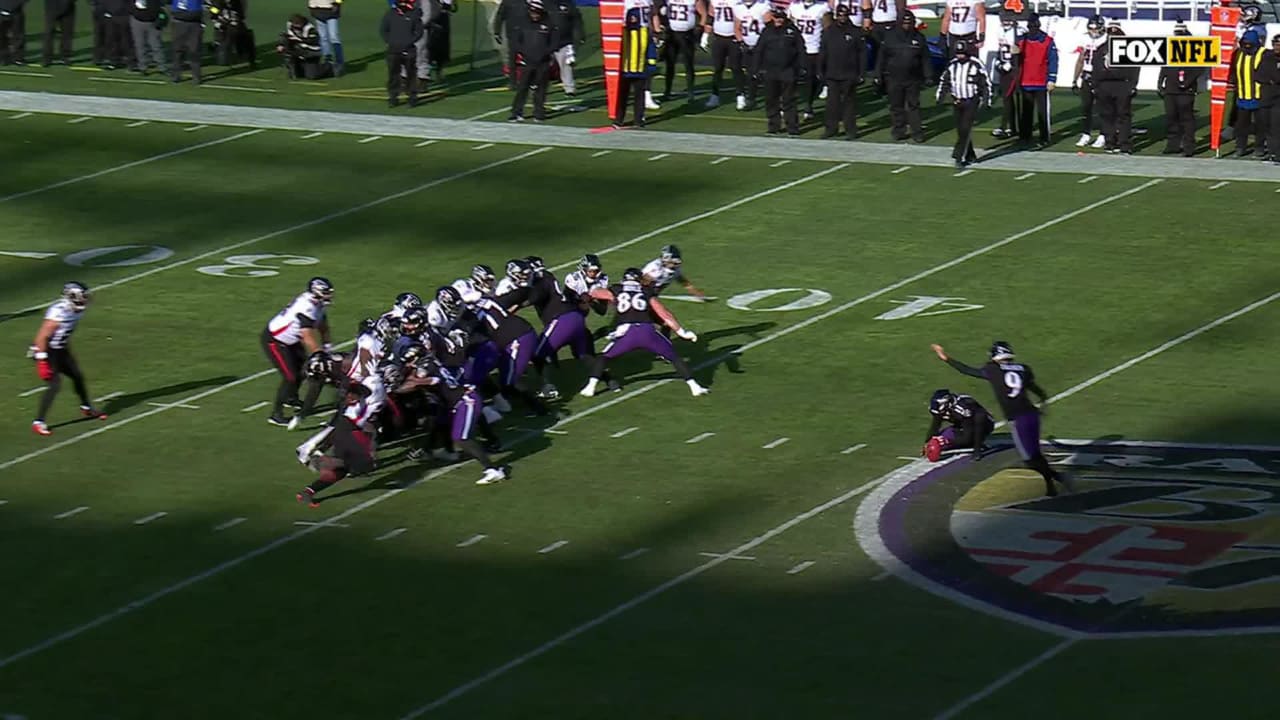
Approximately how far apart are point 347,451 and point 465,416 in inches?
50.2

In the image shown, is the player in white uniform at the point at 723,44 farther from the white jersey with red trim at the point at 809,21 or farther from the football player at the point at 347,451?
the football player at the point at 347,451

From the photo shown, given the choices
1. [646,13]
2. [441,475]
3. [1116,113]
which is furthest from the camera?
[646,13]

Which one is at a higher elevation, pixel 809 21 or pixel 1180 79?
pixel 809 21

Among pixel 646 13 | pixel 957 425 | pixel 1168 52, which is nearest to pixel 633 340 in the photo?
pixel 957 425

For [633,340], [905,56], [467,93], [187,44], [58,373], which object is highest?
[187,44]

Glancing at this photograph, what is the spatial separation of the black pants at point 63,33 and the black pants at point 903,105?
17431mm

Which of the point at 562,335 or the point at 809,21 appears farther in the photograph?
the point at 809,21

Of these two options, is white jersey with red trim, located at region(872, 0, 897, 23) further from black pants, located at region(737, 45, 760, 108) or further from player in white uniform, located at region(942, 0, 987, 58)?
black pants, located at region(737, 45, 760, 108)

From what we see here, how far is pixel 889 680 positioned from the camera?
58.2 feet

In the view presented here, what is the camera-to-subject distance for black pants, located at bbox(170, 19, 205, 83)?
43.6 meters

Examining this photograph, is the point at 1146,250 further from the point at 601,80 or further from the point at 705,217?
the point at 601,80

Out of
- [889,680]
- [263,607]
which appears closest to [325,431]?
[263,607]

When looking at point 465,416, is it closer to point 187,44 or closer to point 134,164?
point 134,164

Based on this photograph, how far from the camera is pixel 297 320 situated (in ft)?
82.0
